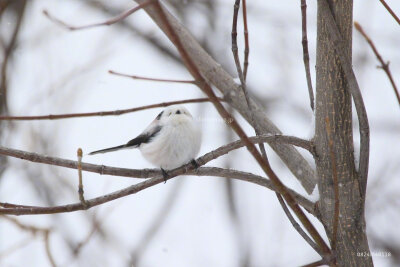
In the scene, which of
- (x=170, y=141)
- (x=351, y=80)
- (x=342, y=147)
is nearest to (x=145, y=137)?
(x=170, y=141)

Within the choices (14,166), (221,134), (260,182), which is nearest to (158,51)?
(221,134)

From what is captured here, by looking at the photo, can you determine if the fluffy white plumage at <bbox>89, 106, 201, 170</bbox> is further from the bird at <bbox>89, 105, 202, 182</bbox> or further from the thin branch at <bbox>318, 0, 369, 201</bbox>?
the thin branch at <bbox>318, 0, 369, 201</bbox>

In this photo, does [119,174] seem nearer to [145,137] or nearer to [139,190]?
[139,190]

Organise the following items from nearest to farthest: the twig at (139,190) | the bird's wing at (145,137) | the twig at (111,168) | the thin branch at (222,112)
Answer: the thin branch at (222,112) < the twig at (139,190) < the twig at (111,168) < the bird's wing at (145,137)

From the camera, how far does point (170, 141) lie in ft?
9.41

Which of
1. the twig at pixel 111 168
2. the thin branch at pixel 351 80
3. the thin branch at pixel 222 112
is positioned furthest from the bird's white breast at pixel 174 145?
the thin branch at pixel 222 112

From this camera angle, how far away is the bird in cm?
281

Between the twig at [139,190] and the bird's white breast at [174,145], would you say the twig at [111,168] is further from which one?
the bird's white breast at [174,145]

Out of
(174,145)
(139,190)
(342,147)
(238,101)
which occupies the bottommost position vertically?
(139,190)

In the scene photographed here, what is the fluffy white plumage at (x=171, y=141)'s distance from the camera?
2.81 meters

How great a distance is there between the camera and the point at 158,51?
5.37 metres

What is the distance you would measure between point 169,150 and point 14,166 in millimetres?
2439

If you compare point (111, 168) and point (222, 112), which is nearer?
point (222, 112)

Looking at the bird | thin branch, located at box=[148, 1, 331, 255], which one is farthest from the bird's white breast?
thin branch, located at box=[148, 1, 331, 255]
